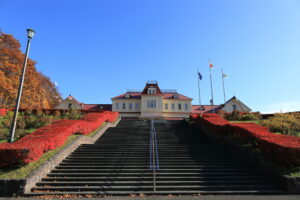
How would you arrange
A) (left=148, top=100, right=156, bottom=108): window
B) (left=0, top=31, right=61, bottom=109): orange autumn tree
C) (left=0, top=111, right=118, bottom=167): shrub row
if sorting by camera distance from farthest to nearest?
(left=148, top=100, right=156, bottom=108): window → (left=0, top=31, right=61, bottom=109): orange autumn tree → (left=0, top=111, right=118, bottom=167): shrub row

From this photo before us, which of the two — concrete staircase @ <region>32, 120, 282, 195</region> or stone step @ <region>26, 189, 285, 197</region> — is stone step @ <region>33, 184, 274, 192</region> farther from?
stone step @ <region>26, 189, 285, 197</region>

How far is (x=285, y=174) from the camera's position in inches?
320

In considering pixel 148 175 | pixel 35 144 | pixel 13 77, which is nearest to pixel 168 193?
pixel 148 175

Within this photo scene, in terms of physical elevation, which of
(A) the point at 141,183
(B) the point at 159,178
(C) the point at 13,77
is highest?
(C) the point at 13,77

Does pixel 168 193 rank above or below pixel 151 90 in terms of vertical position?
below

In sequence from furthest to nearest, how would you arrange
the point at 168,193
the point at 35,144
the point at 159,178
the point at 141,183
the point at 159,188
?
1. the point at 35,144
2. the point at 159,178
3. the point at 141,183
4. the point at 159,188
5. the point at 168,193

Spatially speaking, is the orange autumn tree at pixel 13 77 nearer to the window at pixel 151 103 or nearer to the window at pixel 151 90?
the window at pixel 151 103

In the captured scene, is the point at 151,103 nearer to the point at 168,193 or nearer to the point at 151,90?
the point at 151,90

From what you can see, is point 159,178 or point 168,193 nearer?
point 168,193

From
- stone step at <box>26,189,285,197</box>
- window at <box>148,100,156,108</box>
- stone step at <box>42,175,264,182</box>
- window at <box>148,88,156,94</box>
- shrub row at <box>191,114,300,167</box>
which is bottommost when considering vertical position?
stone step at <box>26,189,285,197</box>

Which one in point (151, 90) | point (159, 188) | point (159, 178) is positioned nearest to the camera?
point (159, 188)

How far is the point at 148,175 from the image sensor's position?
356 inches

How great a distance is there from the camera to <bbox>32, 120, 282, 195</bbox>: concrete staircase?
7.97 meters

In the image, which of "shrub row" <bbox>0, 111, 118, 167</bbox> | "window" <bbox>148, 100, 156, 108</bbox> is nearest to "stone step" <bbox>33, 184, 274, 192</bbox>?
"shrub row" <bbox>0, 111, 118, 167</bbox>
